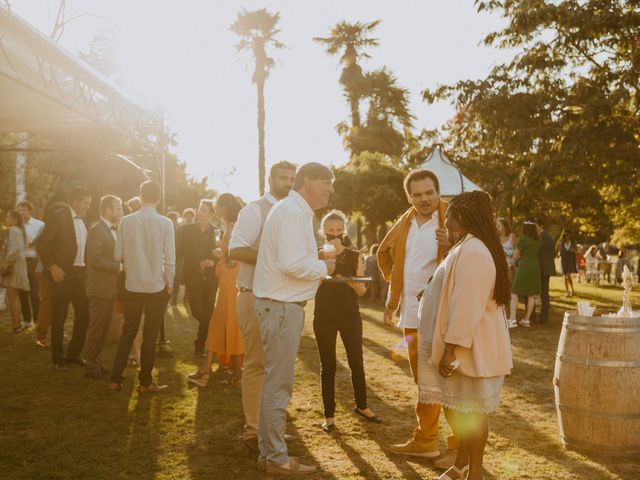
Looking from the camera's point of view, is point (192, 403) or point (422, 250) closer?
point (422, 250)

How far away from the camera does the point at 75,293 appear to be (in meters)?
7.33

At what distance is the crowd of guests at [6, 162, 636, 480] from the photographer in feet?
11.5

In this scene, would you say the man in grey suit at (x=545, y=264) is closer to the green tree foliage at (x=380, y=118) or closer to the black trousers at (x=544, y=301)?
the black trousers at (x=544, y=301)

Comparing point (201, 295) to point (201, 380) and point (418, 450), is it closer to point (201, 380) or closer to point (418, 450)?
point (201, 380)

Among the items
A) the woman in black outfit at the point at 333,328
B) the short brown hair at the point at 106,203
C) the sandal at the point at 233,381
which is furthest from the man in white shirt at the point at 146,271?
the woman in black outfit at the point at 333,328

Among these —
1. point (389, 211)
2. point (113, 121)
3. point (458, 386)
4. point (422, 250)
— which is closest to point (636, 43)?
point (389, 211)

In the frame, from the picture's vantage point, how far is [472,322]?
133 inches

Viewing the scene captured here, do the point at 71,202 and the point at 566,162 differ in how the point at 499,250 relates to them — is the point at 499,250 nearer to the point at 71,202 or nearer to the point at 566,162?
the point at 71,202

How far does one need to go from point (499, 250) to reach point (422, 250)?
1.10 metres

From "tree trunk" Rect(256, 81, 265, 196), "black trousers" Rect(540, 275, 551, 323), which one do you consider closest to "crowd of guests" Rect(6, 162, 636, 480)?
"black trousers" Rect(540, 275, 551, 323)

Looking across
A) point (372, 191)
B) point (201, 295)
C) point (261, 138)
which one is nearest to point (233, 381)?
point (201, 295)

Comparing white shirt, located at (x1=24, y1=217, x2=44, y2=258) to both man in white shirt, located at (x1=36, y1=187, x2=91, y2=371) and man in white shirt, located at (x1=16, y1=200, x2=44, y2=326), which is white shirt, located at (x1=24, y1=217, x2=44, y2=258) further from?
man in white shirt, located at (x1=36, y1=187, x2=91, y2=371)

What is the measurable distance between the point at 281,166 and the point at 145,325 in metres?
2.42

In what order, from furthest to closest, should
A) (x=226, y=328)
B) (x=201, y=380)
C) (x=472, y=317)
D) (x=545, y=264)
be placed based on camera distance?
(x=545, y=264)
(x=201, y=380)
(x=226, y=328)
(x=472, y=317)
